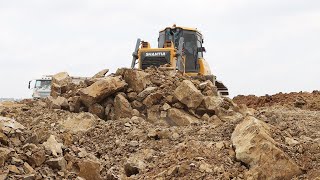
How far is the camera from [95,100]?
9.53 metres

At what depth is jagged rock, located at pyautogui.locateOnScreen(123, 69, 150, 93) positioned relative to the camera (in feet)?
31.8

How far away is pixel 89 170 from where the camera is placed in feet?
19.0

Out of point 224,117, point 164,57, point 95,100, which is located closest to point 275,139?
point 224,117

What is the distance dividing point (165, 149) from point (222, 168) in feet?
4.70

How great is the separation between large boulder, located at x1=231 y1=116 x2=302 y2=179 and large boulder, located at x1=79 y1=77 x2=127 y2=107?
158 inches

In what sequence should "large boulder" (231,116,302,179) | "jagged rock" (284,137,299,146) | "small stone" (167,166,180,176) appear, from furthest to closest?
1. "jagged rock" (284,137,299,146)
2. "small stone" (167,166,180,176)
3. "large boulder" (231,116,302,179)

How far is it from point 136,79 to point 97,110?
109 centimetres

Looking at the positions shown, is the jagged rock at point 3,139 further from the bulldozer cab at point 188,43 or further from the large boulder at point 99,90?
the bulldozer cab at point 188,43

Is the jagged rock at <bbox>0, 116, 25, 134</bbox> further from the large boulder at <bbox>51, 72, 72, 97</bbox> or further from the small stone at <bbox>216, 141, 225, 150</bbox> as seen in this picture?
the large boulder at <bbox>51, 72, 72, 97</bbox>

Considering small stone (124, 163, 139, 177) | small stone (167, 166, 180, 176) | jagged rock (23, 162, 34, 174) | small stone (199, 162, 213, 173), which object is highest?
jagged rock (23, 162, 34, 174)

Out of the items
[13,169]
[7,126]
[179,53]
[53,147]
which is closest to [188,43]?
[179,53]

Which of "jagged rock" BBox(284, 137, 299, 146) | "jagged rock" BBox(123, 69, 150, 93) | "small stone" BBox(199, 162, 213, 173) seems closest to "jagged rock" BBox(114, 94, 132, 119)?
"jagged rock" BBox(123, 69, 150, 93)

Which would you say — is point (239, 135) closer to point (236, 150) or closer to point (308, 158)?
point (236, 150)

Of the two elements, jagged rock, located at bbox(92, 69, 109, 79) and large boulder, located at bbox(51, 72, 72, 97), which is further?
large boulder, located at bbox(51, 72, 72, 97)
